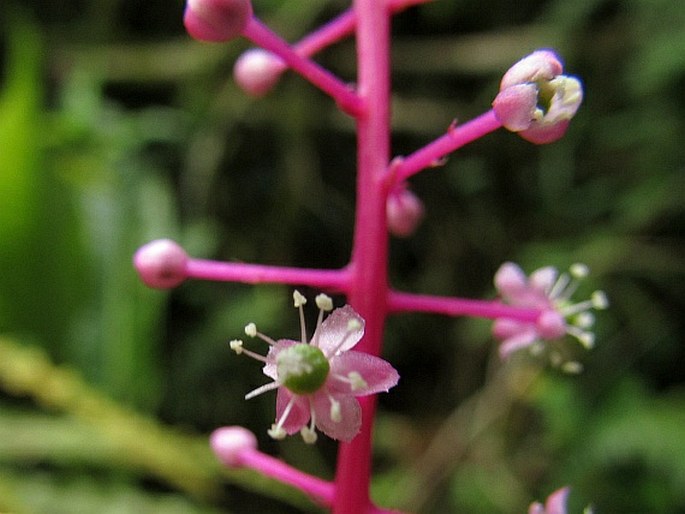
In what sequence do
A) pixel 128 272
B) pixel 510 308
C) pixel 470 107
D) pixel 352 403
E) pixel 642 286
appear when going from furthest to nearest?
1. pixel 470 107
2. pixel 642 286
3. pixel 128 272
4. pixel 510 308
5. pixel 352 403

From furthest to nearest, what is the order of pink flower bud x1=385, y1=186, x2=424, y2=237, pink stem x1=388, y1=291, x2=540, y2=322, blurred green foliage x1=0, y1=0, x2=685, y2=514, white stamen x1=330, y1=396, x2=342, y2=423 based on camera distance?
1. blurred green foliage x1=0, y1=0, x2=685, y2=514
2. pink flower bud x1=385, y1=186, x2=424, y2=237
3. pink stem x1=388, y1=291, x2=540, y2=322
4. white stamen x1=330, y1=396, x2=342, y2=423

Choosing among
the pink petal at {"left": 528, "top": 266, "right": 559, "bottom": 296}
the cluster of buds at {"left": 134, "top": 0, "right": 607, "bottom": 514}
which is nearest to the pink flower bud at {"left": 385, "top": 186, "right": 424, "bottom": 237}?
the cluster of buds at {"left": 134, "top": 0, "right": 607, "bottom": 514}

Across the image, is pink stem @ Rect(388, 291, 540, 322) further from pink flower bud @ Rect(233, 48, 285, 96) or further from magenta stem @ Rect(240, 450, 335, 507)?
pink flower bud @ Rect(233, 48, 285, 96)

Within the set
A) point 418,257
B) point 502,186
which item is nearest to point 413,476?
point 418,257

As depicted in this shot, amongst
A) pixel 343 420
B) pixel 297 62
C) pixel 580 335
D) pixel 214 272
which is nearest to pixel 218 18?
pixel 297 62

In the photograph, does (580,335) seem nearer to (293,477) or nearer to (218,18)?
(293,477)

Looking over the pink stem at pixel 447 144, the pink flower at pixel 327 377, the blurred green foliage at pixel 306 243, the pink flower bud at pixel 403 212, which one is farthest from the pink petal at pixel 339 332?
the blurred green foliage at pixel 306 243

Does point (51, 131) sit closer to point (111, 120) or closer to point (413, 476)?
point (111, 120)
